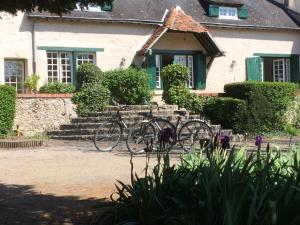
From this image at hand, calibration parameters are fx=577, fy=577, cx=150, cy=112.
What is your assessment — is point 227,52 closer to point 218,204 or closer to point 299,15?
point 299,15

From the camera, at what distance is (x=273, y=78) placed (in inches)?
1097

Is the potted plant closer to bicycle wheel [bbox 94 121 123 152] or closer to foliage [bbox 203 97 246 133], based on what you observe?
foliage [bbox 203 97 246 133]

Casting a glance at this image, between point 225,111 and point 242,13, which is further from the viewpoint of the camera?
point 242,13

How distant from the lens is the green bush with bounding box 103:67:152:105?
827 inches

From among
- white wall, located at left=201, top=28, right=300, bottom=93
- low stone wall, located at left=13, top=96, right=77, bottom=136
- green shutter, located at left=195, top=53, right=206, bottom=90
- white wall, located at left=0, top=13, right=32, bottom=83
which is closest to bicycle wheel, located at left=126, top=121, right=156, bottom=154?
low stone wall, located at left=13, top=96, right=77, bottom=136

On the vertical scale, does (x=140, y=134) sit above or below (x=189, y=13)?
below

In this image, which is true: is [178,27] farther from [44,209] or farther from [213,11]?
[44,209]

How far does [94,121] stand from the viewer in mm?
19406

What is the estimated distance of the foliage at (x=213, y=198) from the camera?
15.1ft

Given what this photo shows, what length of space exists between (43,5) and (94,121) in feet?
44.1

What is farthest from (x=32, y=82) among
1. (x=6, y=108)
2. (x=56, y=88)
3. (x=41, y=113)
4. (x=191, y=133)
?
(x=191, y=133)

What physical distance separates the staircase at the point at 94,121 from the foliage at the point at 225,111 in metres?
0.84

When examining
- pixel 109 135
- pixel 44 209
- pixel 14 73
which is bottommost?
pixel 44 209

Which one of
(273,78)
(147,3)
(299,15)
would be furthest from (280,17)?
(147,3)
